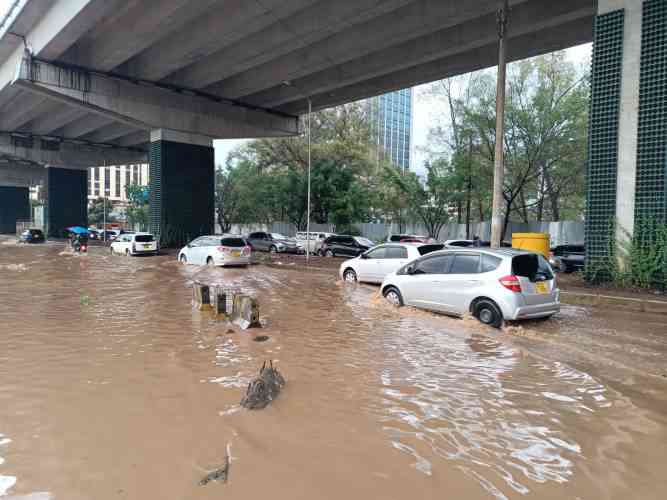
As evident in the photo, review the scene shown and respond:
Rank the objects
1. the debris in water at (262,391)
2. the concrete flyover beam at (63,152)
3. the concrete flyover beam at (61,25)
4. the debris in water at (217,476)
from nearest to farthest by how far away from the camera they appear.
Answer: the debris in water at (217,476) → the debris in water at (262,391) → the concrete flyover beam at (61,25) → the concrete flyover beam at (63,152)

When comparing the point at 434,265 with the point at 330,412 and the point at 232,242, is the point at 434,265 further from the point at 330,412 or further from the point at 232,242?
the point at 232,242

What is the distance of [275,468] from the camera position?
140 inches

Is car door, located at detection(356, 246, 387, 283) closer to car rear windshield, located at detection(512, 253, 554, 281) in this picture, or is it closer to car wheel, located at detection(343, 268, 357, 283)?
car wheel, located at detection(343, 268, 357, 283)

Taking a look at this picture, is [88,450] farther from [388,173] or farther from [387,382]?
[388,173]

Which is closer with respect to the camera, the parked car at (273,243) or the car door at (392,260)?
the car door at (392,260)

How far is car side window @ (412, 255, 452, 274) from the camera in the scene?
31.6ft

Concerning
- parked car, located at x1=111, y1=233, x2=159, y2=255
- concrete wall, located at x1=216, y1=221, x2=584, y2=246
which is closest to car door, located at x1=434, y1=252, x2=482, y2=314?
concrete wall, located at x1=216, y1=221, x2=584, y2=246

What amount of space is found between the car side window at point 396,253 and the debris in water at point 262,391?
9.02 metres

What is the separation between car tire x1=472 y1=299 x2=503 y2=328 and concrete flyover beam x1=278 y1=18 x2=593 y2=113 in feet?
46.2

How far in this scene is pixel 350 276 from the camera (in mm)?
15586

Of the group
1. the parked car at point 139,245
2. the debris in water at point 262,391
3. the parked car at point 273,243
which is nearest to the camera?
the debris in water at point 262,391

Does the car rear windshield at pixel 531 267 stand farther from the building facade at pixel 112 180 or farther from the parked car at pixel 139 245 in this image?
the building facade at pixel 112 180

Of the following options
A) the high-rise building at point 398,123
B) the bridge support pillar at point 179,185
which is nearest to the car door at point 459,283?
the bridge support pillar at point 179,185

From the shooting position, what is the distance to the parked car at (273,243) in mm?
30008
